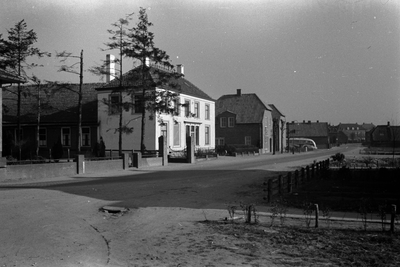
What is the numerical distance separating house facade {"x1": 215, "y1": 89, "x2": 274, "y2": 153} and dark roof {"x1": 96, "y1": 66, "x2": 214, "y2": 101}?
16138 millimetres

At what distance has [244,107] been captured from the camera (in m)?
66.6

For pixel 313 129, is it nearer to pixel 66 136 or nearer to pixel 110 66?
pixel 66 136

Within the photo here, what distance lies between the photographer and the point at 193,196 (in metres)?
14.4

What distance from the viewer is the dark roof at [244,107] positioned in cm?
6416

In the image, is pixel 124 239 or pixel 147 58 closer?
pixel 124 239

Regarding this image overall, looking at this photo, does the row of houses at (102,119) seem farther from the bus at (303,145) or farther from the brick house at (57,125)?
the bus at (303,145)

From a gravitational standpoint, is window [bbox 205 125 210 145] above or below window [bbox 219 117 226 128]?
below

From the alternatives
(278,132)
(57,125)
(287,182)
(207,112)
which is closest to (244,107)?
(278,132)

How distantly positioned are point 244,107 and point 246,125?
13.8ft

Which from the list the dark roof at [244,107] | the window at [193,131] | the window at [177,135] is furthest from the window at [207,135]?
the dark roof at [244,107]

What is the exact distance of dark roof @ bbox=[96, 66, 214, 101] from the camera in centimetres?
3163

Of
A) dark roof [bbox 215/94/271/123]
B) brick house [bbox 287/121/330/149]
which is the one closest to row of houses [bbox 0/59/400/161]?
dark roof [bbox 215/94/271/123]

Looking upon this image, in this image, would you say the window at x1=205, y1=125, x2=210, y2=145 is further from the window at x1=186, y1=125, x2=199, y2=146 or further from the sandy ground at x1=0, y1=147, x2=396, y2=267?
the sandy ground at x1=0, y1=147, x2=396, y2=267

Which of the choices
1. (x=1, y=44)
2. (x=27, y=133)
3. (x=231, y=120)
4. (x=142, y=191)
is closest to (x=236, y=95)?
(x=231, y=120)
